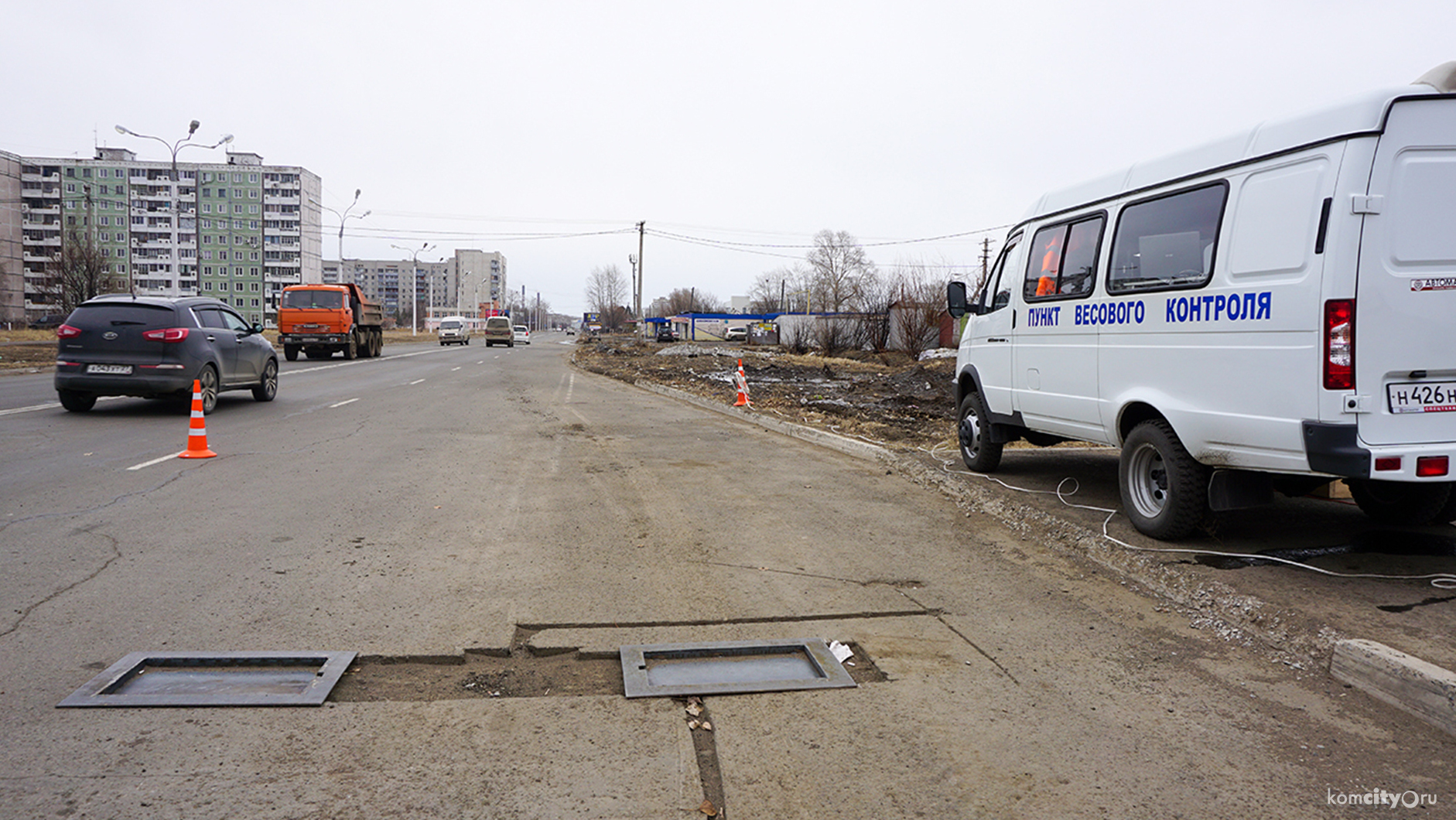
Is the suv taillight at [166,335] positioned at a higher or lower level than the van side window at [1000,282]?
lower

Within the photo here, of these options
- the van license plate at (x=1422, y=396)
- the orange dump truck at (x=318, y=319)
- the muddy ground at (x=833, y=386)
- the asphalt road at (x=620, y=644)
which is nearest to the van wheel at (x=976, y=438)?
the asphalt road at (x=620, y=644)

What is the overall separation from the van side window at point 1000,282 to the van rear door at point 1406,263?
388 centimetres

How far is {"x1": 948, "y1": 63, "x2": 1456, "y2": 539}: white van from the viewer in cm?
488

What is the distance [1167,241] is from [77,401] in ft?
47.8

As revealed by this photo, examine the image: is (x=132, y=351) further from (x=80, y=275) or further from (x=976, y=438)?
(x=80, y=275)

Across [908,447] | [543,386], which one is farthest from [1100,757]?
[543,386]

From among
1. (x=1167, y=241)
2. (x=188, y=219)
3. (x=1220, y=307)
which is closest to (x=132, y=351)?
(x=1167, y=241)

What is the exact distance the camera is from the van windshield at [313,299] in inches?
1329

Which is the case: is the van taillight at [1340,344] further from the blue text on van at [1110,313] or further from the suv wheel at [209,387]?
the suv wheel at [209,387]

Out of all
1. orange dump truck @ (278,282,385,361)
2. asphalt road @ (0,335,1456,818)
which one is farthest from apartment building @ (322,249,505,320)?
asphalt road @ (0,335,1456,818)

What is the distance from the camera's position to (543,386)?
74.9 ft

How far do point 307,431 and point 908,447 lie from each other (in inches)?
315

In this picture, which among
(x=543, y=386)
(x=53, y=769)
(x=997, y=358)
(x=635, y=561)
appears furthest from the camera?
(x=543, y=386)

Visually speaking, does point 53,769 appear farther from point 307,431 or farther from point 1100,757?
point 307,431
